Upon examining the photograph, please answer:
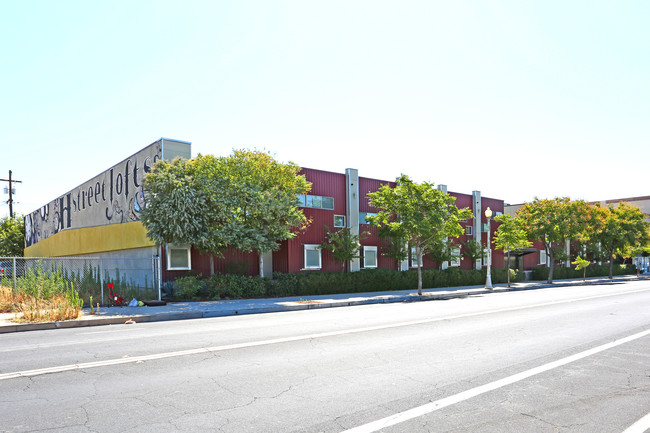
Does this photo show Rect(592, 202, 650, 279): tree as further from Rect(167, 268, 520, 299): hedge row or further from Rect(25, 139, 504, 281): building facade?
Rect(167, 268, 520, 299): hedge row

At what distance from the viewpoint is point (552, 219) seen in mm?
35781

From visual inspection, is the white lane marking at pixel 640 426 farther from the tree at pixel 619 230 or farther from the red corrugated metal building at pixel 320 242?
the tree at pixel 619 230

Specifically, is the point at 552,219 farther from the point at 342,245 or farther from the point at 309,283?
the point at 309,283

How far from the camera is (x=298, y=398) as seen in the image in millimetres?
5410

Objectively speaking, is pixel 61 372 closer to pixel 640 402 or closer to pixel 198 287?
pixel 640 402

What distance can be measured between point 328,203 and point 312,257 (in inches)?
134

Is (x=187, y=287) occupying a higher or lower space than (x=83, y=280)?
lower

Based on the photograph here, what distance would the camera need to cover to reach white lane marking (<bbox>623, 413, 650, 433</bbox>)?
4.52m

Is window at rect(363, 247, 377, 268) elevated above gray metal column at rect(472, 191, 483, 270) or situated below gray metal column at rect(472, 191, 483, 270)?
below

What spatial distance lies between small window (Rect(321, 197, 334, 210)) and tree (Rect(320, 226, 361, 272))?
4.69 ft

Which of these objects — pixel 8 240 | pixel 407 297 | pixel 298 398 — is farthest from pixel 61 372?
pixel 8 240

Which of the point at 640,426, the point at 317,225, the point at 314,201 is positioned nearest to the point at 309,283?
the point at 317,225

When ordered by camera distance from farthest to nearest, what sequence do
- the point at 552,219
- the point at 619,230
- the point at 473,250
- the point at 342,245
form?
the point at 619,230
the point at 552,219
the point at 473,250
the point at 342,245

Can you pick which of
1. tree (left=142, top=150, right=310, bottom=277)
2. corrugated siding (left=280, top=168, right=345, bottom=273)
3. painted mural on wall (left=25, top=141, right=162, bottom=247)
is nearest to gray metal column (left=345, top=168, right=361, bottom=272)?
corrugated siding (left=280, top=168, right=345, bottom=273)
